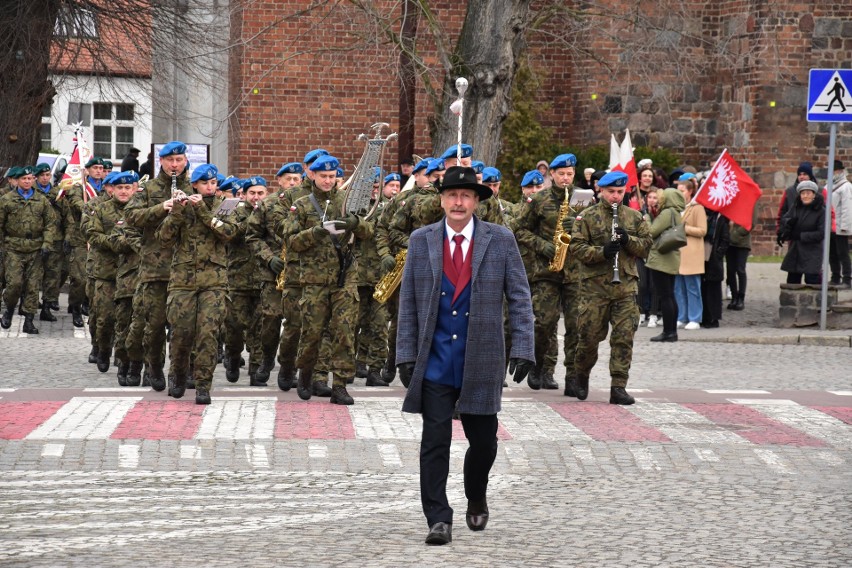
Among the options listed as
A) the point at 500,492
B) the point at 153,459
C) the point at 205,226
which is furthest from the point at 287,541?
the point at 205,226

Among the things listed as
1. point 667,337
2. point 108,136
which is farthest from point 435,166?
point 108,136

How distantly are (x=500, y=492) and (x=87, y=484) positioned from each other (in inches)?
94.1

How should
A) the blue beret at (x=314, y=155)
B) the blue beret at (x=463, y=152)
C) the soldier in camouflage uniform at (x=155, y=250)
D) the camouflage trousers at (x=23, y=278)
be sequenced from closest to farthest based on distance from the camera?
the soldier in camouflage uniform at (x=155, y=250)
the blue beret at (x=314, y=155)
the blue beret at (x=463, y=152)
the camouflage trousers at (x=23, y=278)

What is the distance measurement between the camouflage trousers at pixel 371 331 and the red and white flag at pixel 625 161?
6716 mm

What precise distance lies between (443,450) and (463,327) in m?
0.65

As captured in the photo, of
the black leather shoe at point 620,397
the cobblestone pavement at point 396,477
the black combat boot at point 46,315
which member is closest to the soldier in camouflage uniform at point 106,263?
the cobblestone pavement at point 396,477

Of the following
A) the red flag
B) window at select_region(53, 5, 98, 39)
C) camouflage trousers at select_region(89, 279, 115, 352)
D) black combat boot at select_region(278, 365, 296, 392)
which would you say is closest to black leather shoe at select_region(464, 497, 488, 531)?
black combat boot at select_region(278, 365, 296, 392)

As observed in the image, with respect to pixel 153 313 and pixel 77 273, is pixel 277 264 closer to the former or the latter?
pixel 153 313

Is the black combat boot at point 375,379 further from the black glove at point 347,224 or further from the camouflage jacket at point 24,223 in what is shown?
the camouflage jacket at point 24,223

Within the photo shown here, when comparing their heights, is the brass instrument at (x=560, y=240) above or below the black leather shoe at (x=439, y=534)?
above

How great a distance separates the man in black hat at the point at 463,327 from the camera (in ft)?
26.9

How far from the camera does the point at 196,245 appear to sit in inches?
515

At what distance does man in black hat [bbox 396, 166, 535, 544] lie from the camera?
323 inches

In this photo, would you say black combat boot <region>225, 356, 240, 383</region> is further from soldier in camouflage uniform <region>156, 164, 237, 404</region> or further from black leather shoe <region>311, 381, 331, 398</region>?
soldier in camouflage uniform <region>156, 164, 237, 404</region>
